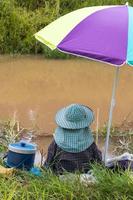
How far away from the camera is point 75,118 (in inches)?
159

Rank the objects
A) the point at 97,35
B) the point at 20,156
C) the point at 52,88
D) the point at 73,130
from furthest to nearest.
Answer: the point at 52,88
the point at 20,156
the point at 73,130
the point at 97,35

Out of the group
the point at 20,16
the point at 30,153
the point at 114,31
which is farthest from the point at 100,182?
the point at 20,16

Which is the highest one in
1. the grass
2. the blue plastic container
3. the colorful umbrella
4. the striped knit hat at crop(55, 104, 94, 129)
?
the colorful umbrella

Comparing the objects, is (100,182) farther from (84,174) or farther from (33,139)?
(33,139)

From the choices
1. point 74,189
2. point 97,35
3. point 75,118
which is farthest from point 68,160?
point 97,35

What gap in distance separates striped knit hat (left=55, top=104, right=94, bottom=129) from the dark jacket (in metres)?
0.19

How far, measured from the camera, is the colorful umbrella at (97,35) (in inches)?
149

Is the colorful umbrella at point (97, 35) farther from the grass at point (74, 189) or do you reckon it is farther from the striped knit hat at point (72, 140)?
the grass at point (74, 189)

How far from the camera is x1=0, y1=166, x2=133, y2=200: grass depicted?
346 centimetres

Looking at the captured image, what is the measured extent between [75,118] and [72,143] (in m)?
0.18

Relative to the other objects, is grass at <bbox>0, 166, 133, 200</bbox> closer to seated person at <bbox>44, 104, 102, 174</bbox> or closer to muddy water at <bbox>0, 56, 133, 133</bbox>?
seated person at <bbox>44, 104, 102, 174</bbox>

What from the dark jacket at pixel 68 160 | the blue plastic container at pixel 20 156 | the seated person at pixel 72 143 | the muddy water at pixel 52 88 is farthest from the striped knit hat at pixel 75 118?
the muddy water at pixel 52 88

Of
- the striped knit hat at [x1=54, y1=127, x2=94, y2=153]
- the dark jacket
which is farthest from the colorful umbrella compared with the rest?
the dark jacket

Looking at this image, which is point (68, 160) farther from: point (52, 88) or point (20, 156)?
point (52, 88)
